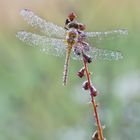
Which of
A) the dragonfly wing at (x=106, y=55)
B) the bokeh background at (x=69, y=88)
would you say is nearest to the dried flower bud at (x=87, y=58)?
the dragonfly wing at (x=106, y=55)

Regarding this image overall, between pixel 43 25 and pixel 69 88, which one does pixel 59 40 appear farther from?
pixel 69 88

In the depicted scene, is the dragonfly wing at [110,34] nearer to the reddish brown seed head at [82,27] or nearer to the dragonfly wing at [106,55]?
the dragonfly wing at [106,55]

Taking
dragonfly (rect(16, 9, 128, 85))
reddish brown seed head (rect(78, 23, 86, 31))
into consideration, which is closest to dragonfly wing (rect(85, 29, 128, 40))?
dragonfly (rect(16, 9, 128, 85))

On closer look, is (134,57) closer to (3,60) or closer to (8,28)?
(3,60)

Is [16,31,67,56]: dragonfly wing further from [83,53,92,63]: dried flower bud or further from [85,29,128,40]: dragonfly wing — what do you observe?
[83,53,92,63]: dried flower bud

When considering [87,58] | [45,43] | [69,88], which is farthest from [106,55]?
[69,88]
